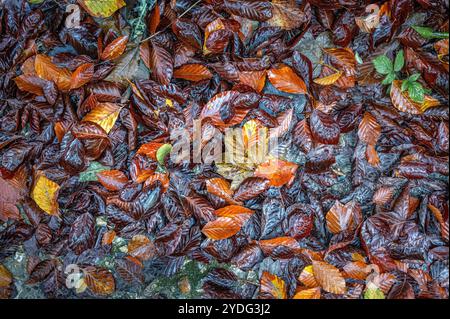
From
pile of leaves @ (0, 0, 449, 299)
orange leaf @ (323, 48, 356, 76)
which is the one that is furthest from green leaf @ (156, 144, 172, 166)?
orange leaf @ (323, 48, 356, 76)

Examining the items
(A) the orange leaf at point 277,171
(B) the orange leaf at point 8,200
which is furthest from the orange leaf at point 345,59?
(B) the orange leaf at point 8,200

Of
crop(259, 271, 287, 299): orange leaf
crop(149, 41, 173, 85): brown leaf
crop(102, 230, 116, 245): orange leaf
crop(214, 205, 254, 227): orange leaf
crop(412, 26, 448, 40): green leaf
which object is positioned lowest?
crop(259, 271, 287, 299): orange leaf

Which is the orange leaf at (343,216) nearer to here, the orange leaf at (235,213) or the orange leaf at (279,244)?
the orange leaf at (279,244)

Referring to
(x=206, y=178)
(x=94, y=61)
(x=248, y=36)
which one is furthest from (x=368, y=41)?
(x=94, y=61)

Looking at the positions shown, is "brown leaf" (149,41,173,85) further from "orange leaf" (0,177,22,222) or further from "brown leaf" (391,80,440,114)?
"brown leaf" (391,80,440,114)

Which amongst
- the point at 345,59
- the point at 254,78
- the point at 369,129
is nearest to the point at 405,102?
the point at 369,129

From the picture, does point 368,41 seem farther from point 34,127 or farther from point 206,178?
point 34,127
